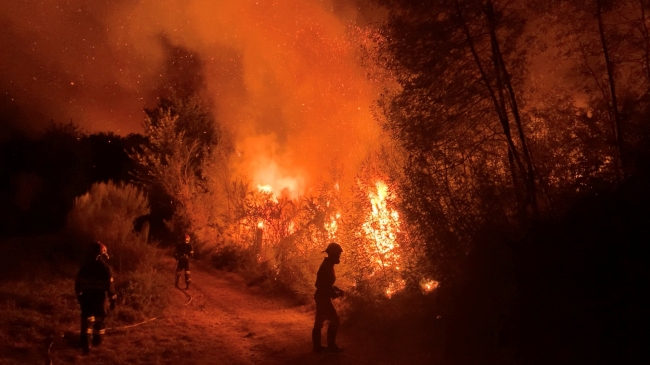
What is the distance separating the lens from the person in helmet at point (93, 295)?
8430mm

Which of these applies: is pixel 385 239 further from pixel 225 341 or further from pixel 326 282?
pixel 225 341

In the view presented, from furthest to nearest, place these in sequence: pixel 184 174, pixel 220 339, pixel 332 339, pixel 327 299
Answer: pixel 184 174
pixel 220 339
pixel 332 339
pixel 327 299

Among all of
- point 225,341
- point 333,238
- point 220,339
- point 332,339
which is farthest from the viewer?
point 333,238

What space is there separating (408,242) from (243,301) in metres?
6.20

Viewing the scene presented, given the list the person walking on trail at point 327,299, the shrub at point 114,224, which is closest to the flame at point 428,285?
the person walking on trail at point 327,299

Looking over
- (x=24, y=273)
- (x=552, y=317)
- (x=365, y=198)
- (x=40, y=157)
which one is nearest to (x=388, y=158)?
(x=365, y=198)

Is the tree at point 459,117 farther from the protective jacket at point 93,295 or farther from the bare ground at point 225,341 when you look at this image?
the protective jacket at point 93,295

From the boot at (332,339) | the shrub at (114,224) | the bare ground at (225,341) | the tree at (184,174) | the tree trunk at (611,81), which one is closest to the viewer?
the bare ground at (225,341)

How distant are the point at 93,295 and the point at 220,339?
268 centimetres

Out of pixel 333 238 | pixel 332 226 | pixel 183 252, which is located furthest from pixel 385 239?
pixel 183 252

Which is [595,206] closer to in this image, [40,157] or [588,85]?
[588,85]

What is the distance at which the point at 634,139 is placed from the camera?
860 cm

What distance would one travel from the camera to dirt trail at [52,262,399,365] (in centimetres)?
838

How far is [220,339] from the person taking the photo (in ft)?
32.4
